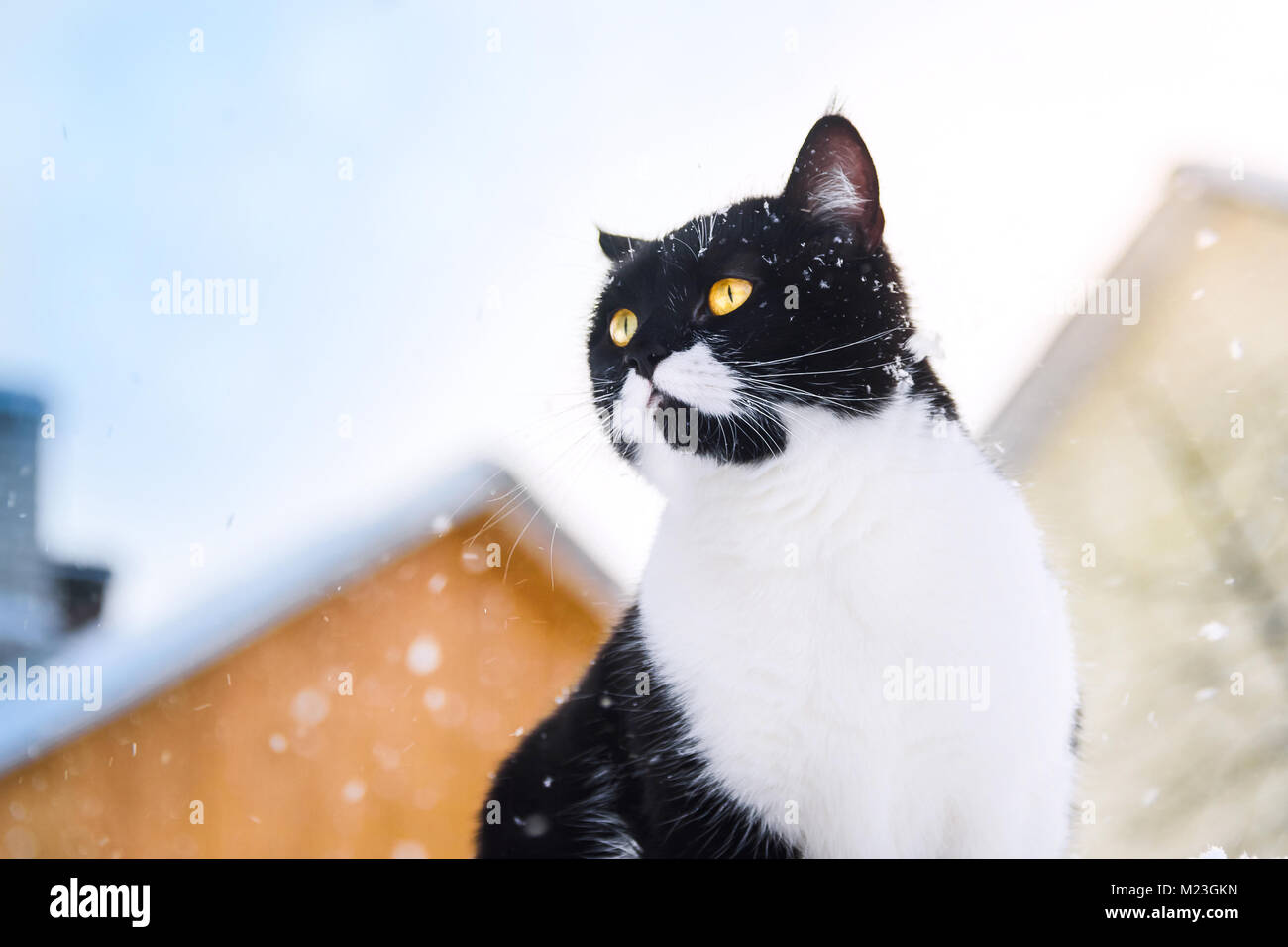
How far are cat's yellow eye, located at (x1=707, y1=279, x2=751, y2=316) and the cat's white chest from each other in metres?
0.16

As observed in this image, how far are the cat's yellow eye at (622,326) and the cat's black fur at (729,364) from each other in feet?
0.04

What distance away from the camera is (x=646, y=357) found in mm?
887

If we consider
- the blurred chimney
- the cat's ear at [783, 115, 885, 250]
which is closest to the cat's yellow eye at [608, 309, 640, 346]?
the cat's ear at [783, 115, 885, 250]

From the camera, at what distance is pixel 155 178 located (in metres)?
1.20

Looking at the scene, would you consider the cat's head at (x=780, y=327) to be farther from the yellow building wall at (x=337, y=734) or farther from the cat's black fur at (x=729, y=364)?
the yellow building wall at (x=337, y=734)

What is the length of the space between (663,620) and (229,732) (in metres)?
0.68

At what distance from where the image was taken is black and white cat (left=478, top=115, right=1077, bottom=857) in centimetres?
84

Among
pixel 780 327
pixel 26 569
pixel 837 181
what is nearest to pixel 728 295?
pixel 780 327

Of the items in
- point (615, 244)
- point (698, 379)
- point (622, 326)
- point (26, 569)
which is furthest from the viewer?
point (26, 569)

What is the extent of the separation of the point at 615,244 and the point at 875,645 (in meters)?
0.63

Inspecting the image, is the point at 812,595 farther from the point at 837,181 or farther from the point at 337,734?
the point at 337,734

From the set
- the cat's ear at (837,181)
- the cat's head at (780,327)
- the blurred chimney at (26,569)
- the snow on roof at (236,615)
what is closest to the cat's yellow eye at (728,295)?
the cat's head at (780,327)

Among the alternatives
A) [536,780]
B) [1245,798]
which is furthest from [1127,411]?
[536,780]
